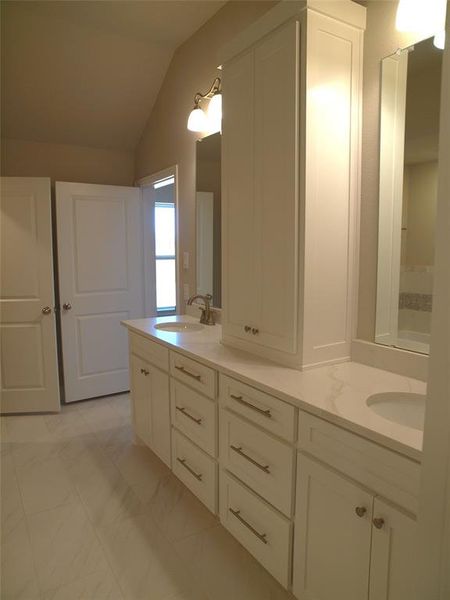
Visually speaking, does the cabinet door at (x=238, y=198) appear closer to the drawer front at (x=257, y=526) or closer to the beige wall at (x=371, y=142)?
A: the beige wall at (x=371, y=142)

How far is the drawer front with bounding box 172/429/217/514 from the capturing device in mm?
1907

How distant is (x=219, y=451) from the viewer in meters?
1.84

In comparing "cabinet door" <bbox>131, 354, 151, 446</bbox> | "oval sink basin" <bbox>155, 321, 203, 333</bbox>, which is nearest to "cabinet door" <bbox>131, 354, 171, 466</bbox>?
"cabinet door" <bbox>131, 354, 151, 446</bbox>

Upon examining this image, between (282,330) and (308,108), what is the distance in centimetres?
91

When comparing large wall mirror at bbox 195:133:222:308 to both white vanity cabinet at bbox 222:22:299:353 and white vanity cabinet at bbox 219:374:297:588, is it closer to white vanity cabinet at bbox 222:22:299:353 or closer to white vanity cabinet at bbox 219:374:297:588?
white vanity cabinet at bbox 222:22:299:353

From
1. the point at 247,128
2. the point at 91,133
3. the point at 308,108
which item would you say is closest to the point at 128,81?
the point at 91,133

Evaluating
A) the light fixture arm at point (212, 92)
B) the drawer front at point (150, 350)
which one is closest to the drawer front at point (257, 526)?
the drawer front at point (150, 350)

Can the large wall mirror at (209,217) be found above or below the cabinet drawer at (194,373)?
above

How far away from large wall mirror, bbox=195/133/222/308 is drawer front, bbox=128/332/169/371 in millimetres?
556

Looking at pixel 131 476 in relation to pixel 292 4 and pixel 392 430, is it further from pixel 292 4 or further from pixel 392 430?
pixel 292 4

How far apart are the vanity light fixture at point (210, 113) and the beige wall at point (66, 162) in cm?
153

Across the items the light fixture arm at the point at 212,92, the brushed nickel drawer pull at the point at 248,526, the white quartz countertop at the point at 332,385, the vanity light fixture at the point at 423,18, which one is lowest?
the brushed nickel drawer pull at the point at 248,526

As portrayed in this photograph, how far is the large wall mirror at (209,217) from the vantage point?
2.55 meters

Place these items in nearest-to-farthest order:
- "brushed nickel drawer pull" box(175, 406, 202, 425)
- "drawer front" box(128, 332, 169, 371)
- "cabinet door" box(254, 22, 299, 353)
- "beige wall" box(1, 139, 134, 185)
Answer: "cabinet door" box(254, 22, 299, 353) → "brushed nickel drawer pull" box(175, 406, 202, 425) → "drawer front" box(128, 332, 169, 371) → "beige wall" box(1, 139, 134, 185)
